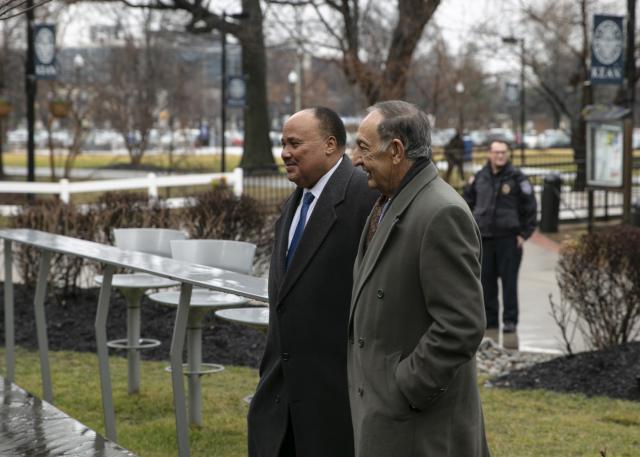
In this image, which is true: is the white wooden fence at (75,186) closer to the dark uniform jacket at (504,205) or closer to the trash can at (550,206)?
the trash can at (550,206)

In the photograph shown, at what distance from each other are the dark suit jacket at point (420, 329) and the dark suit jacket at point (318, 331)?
2.32 feet

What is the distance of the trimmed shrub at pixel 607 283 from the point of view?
9.53 m

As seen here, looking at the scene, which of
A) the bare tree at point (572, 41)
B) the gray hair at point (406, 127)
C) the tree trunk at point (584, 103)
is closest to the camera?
the gray hair at point (406, 127)

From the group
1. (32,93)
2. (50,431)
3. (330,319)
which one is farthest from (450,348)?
(32,93)

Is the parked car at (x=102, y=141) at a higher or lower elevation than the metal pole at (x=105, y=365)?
higher

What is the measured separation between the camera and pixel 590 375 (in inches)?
352

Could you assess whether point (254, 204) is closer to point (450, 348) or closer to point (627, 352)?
point (627, 352)

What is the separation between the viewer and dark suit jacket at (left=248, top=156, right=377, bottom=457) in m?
4.51

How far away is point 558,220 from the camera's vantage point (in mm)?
21594

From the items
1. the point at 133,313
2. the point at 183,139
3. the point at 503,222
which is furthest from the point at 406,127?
the point at 183,139

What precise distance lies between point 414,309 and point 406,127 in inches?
22.6

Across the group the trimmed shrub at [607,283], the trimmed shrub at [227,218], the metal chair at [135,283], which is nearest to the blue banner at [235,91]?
the trimmed shrub at [227,218]

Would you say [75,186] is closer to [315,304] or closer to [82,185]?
[82,185]

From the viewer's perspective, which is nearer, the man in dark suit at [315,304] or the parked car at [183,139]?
the man in dark suit at [315,304]
